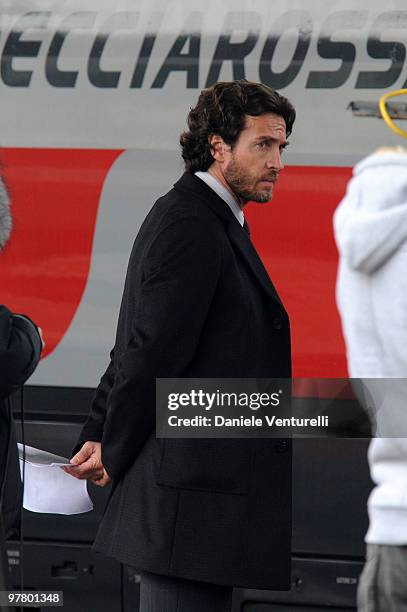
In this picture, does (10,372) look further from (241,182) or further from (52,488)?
(241,182)

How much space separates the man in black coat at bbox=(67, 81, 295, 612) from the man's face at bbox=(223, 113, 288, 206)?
7cm

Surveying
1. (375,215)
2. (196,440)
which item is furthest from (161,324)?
(375,215)

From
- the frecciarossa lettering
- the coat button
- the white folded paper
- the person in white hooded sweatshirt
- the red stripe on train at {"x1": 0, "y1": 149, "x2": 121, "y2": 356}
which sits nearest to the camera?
the person in white hooded sweatshirt

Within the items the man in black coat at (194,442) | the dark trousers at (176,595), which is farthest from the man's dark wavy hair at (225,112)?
the dark trousers at (176,595)

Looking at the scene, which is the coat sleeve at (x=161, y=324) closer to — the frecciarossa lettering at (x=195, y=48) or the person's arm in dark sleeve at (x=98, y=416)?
the person's arm in dark sleeve at (x=98, y=416)

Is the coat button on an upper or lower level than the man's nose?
lower

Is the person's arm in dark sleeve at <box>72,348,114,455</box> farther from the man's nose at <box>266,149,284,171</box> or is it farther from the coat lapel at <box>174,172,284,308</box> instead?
the man's nose at <box>266,149,284,171</box>

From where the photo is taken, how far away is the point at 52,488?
337cm

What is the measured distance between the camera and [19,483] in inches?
124

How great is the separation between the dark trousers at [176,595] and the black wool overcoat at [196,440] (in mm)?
57

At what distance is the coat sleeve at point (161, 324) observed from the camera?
9.52 feet

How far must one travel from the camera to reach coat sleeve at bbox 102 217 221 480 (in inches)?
114

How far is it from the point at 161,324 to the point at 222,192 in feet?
1.30

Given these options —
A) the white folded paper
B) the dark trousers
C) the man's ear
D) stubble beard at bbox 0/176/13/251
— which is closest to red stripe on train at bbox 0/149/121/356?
the white folded paper
